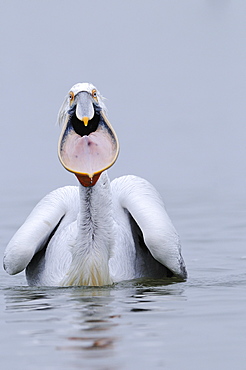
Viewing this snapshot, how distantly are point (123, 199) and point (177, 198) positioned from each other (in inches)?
190

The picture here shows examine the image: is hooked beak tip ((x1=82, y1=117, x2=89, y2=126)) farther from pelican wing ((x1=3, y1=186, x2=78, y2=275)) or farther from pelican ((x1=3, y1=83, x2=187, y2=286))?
pelican wing ((x1=3, y1=186, x2=78, y2=275))

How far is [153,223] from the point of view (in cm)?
948

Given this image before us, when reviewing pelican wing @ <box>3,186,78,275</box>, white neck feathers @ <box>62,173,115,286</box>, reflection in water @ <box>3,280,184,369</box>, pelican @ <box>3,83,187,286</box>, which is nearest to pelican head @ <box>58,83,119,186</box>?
pelican @ <box>3,83,187,286</box>

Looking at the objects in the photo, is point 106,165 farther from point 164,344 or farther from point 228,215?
point 228,215

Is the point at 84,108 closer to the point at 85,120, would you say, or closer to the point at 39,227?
the point at 85,120

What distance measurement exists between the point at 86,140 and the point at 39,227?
1455mm

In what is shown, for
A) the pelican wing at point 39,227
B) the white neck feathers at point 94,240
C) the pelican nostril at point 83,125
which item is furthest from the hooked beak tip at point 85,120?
the pelican wing at point 39,227

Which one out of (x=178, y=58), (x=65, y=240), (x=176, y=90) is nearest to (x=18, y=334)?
(x=65, y=240)

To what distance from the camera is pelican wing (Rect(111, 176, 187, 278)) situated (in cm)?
939

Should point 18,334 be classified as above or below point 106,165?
below

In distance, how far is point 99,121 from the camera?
8766mm

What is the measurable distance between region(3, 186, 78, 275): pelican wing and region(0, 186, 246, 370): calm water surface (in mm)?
266

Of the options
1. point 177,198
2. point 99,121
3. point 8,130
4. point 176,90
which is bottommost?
point 99,121

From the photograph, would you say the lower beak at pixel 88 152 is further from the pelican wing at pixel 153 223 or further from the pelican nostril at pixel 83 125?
the pelican wing at pixel 153 223
